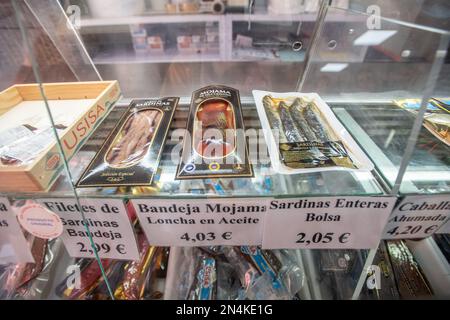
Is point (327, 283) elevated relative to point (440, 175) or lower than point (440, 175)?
lower

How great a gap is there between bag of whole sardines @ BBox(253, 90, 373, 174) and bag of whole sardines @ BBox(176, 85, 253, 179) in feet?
0.25

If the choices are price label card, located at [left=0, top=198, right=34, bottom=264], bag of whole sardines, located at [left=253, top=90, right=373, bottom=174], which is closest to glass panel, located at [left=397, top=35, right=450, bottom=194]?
bag of whole sardines, located at [left=253, top=90, right=373, bottom=174]

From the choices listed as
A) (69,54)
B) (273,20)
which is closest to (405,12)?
(273,20)

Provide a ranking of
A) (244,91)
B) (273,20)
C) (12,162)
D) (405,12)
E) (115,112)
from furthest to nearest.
Result: (273,20), (405,12), (244,91), (115,112), (12,162)

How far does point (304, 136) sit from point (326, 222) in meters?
0.22

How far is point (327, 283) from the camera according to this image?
0.86 metres

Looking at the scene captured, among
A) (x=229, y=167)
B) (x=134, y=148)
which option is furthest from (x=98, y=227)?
(x=229, y=167)

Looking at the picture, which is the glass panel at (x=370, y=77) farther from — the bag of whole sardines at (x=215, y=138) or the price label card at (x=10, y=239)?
the price label card at (x=10, y=239)

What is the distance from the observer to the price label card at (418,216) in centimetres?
57

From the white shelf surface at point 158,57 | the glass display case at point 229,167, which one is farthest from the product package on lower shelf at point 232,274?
the white shelf surface at point 158,57

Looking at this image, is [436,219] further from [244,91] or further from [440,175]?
[244,91]

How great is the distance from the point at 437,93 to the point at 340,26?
40cm

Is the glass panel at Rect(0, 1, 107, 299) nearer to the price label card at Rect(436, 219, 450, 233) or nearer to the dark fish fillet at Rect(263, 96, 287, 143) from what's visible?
the dark fish fillet at Rect(263, 96, 287, 143)
